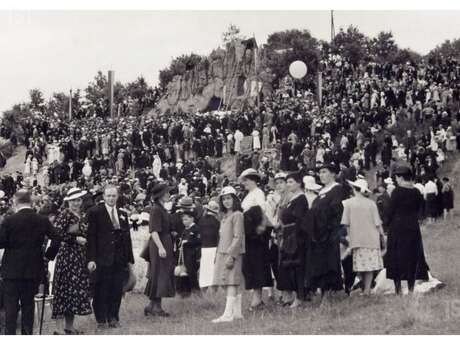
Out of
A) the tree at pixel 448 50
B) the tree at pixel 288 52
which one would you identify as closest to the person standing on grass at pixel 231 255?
the tree at pixel 288 52

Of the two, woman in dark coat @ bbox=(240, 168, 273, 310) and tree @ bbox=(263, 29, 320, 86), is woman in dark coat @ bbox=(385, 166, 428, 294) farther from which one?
tree @ bbox=(263, 29, 320, 86)

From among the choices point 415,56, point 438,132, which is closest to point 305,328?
point 438,132

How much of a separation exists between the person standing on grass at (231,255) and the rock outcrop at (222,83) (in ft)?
109

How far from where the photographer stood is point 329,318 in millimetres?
7781

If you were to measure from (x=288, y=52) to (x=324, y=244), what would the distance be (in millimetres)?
32426

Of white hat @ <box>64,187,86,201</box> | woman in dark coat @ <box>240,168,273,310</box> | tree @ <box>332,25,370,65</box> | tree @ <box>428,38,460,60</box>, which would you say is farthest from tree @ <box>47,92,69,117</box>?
white hat @ <box>64,187,86,201</box>

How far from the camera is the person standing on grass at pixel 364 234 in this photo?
8.81 meters

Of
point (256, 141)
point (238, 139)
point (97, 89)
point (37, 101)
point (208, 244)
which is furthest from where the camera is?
point (97, 89)

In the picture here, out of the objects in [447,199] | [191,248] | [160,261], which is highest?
[447,199]

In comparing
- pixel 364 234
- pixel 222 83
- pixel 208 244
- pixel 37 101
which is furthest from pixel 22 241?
pixel 222 83

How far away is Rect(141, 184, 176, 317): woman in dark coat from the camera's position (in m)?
8.83

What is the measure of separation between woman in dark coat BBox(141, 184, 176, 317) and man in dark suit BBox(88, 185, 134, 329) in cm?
35

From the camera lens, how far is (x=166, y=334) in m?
7.73

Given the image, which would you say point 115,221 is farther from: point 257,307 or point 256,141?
point 256,141
